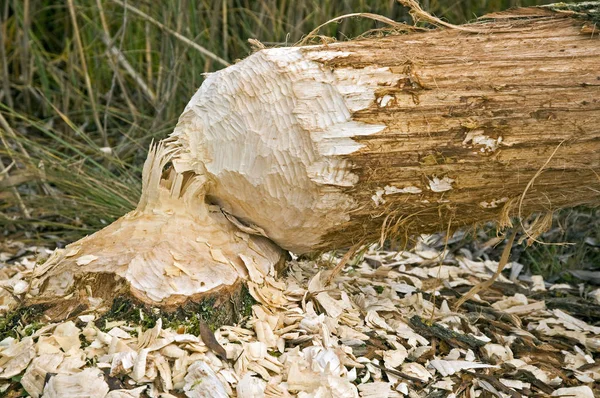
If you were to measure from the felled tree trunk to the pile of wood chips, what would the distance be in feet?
0.41

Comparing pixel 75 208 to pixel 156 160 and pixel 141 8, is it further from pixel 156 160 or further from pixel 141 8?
pixel 141 8

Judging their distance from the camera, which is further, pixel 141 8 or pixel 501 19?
pixel 141 8

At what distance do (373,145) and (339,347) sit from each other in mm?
500

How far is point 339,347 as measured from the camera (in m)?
1.82

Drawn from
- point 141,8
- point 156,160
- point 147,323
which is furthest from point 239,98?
point 141,8

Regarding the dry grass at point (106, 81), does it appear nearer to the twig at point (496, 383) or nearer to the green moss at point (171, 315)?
the green moss at point (171, 315)

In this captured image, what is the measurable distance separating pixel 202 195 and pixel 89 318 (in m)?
0.46

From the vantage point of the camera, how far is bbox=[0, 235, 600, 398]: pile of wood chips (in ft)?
5.18

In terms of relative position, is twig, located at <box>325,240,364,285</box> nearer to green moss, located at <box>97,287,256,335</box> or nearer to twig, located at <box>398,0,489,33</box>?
green moss, located at <box>97,287,256,335</box>

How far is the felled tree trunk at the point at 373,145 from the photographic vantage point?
175 cm

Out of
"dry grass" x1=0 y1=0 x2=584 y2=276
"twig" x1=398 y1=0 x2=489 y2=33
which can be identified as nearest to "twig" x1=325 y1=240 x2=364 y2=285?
"twig" x1=398 y1=0 x2=489 y2=33

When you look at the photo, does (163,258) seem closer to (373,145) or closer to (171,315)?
(171,315)

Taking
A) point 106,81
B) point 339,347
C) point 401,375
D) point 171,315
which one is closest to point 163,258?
point 171,315

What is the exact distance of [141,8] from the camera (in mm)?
3734
